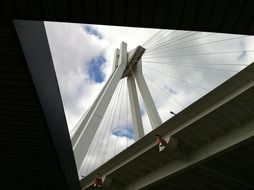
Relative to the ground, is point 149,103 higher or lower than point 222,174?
higher

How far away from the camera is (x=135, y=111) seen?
15867 mm

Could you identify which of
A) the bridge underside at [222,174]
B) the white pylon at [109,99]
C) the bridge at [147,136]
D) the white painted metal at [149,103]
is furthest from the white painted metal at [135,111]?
the bridge underside at [222,174]

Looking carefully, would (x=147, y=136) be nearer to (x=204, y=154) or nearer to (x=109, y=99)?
(x=204, y=154)

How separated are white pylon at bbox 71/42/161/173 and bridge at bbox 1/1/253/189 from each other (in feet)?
5.05

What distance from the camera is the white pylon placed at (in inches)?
488

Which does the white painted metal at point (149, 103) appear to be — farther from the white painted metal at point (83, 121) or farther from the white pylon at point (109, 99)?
the white painted metal at point (83, 121)

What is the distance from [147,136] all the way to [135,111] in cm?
726

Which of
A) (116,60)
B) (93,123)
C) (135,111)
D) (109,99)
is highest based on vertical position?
(116,60)

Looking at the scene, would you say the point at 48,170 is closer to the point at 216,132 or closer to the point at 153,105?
the point at 216,132

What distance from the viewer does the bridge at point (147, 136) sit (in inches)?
107

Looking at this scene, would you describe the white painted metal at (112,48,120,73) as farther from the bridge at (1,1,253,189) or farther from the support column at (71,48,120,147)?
the bridge at (1,1,253,189)

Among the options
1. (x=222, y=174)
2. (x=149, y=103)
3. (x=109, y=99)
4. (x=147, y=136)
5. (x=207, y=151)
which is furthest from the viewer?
(x=109, y=99)

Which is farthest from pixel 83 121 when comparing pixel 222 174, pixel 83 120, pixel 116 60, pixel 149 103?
pixel 116 60

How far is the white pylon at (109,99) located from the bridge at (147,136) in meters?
1.54
